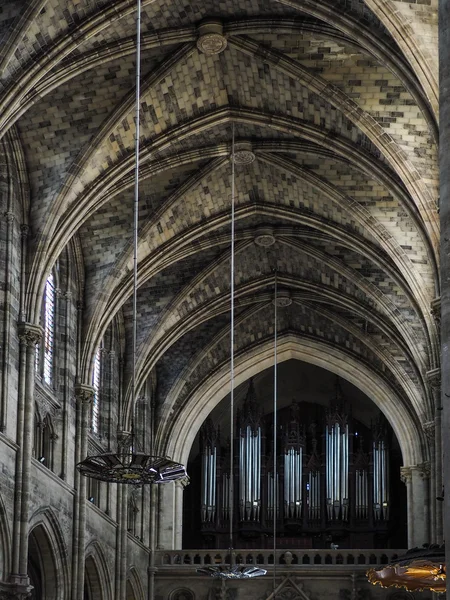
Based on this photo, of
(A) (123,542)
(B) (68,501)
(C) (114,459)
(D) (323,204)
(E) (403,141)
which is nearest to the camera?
(C) (114,459)

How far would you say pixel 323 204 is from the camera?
34.8 metres

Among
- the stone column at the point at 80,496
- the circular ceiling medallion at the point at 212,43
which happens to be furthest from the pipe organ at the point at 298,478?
the circular ceiling medallion at the point at 212,43

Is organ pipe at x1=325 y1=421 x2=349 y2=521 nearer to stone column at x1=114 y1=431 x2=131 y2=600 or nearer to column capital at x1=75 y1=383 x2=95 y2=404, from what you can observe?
stone column at x1=114 y1=431 x2=131 y2=600

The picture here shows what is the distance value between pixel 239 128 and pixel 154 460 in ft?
40.0

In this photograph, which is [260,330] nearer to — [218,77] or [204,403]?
[204,403]

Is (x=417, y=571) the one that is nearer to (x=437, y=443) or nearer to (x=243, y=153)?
(x=437, y=443)

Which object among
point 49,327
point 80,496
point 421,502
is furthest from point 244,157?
point 421,502

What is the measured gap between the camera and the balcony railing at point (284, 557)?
40.0m

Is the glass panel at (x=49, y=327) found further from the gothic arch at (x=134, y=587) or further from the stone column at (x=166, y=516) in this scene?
the stone column at (x=166, y=516)

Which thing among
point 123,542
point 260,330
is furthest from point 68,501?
point 260,330

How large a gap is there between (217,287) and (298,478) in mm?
8972

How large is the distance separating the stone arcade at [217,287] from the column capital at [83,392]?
8 centimetres

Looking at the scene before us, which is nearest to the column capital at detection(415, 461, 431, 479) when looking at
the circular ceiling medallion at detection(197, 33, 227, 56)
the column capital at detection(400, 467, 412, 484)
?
the column capital at detection(400, 467, 412, 484)

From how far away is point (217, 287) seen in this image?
132ft
